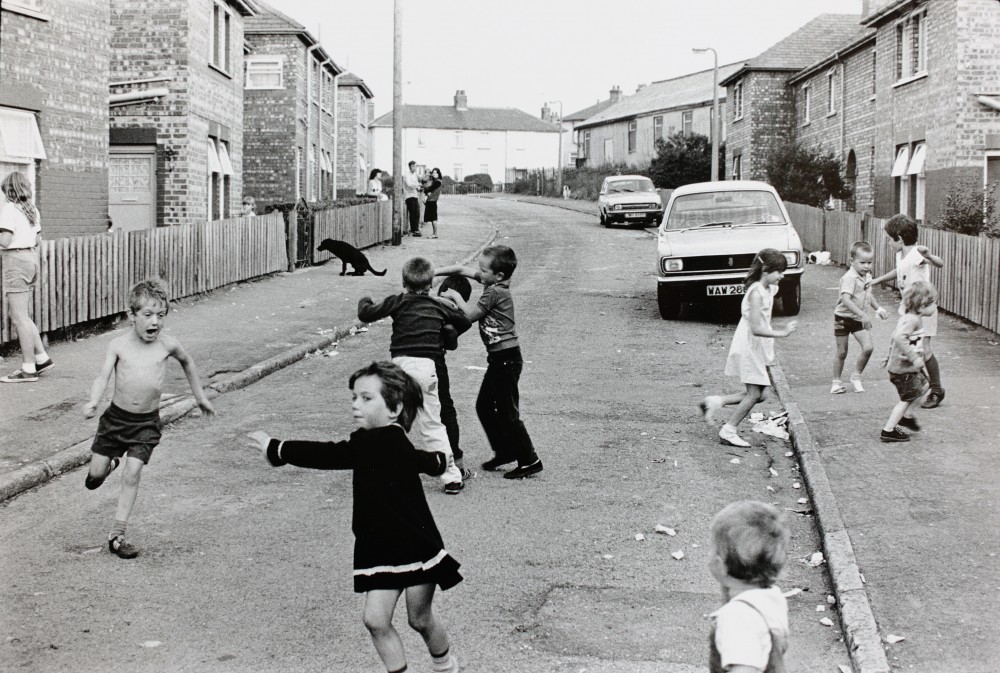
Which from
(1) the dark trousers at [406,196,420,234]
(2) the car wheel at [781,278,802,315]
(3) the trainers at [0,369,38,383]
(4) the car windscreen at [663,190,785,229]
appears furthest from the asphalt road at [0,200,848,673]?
(1) the dark trousers at [406,196,420,234]

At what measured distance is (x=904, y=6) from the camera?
27.2 meters

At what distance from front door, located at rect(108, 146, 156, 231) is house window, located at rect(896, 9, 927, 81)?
17.3m

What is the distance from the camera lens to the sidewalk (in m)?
8.12

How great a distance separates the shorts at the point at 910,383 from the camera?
8.47 m

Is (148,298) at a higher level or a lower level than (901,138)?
lower

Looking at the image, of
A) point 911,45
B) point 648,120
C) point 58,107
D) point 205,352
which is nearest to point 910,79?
point 911,45

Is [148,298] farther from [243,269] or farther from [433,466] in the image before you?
[243,269]

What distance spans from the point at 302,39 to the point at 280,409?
2970 cm

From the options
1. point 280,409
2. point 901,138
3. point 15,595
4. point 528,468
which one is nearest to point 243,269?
point 280,409

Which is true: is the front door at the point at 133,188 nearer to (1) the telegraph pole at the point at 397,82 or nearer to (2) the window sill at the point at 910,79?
(1) the telegraph pole at the point at 397,82

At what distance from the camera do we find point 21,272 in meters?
10.6

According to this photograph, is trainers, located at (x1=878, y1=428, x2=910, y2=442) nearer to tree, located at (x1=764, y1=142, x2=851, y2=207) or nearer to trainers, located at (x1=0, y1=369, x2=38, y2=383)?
trainers, located at (x1=0, y1=369, x2=38, y2=383)

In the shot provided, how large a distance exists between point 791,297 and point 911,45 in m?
14.5

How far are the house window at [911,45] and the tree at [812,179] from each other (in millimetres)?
5882
